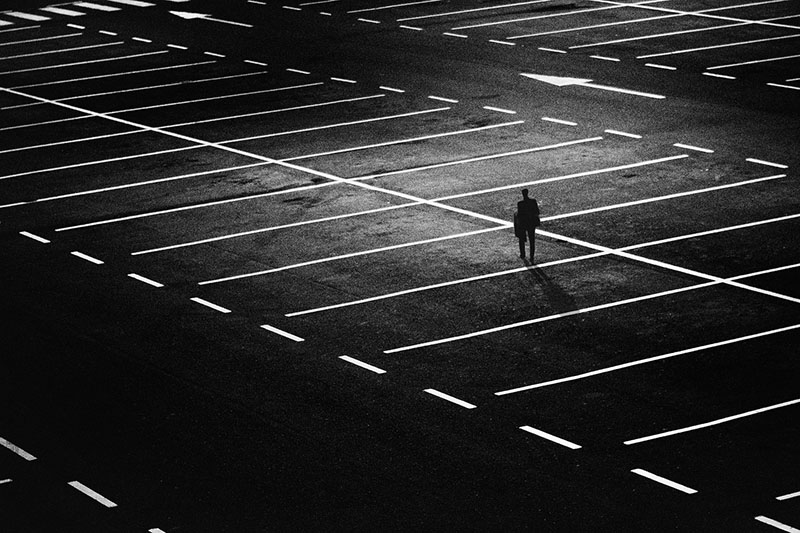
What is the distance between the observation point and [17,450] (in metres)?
15.9

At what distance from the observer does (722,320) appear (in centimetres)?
1852

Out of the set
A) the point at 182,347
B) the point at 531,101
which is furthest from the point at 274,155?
the point at 182,347

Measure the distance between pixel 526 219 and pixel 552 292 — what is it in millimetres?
1629

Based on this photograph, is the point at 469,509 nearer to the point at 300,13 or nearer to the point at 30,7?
the point at 300,13

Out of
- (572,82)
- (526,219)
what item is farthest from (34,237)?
(572,82)

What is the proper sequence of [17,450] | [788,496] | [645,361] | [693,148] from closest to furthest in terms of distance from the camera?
[788,496], [17,450], [645,361], [693,148]

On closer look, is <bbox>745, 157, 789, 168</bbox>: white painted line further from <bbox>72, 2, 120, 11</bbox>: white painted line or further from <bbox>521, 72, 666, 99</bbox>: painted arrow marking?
<bbox>72, 2, 120, 11</bbox>: white painted line

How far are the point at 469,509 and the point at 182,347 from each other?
6142mm

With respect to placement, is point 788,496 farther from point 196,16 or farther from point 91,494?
point 196,16

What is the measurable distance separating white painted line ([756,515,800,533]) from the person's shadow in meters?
6.37

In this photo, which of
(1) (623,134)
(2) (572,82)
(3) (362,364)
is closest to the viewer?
(3) (362,364)

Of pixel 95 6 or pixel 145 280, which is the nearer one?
pixel 145 280

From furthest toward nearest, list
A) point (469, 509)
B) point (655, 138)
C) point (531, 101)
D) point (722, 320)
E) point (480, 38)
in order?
point (480, 38)
point (531, 101)
point (655, 138)
point (722, 320)
point (469, 509)

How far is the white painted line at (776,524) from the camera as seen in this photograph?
13000mm
